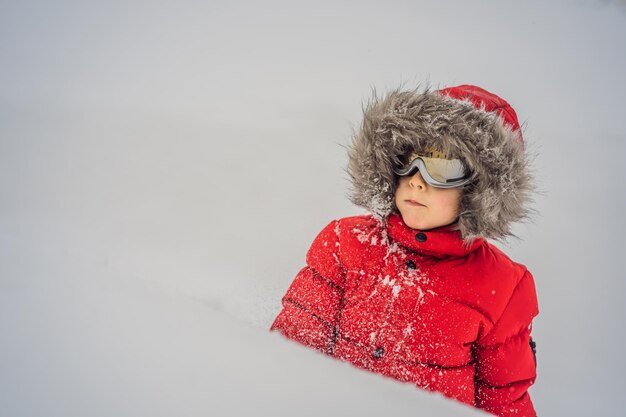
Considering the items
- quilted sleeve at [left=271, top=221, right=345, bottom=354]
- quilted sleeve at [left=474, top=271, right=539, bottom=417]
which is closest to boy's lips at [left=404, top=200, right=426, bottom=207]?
quilted sleeve at [left=271, top=221, right=345, bottom=354]

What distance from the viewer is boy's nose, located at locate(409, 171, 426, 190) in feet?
3.50

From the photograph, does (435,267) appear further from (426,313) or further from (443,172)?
(443,172)

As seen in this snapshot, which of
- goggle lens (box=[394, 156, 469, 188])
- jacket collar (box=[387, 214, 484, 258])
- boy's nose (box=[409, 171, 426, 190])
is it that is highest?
goggle lens (box=[394, 156, 469, 188])

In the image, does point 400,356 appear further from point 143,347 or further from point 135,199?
point 135,199

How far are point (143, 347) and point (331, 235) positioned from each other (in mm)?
781

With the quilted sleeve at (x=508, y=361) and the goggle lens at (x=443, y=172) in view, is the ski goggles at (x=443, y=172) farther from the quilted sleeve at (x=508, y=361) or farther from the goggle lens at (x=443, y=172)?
the quilted sleeve at (x=508, y=361)

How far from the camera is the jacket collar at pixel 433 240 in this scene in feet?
3.59

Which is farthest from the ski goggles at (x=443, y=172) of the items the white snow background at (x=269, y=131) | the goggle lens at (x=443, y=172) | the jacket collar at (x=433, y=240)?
the white snow background at (x=269, y=131)

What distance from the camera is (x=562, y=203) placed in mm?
2367

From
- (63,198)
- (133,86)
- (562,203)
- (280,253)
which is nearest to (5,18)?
(133,86)

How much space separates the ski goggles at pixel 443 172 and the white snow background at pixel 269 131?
17.2 inches

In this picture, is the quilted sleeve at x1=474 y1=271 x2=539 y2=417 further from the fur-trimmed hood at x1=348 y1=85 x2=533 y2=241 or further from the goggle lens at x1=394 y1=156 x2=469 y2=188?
the goggle lens at x1=394 y1=156 x2=469 y2=188

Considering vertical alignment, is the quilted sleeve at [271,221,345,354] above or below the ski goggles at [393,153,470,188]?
below

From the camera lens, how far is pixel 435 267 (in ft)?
3.68
